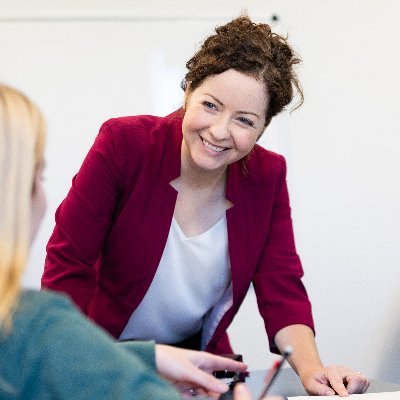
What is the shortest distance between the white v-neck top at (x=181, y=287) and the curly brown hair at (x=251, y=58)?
12.2 inches

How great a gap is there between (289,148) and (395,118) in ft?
1.33

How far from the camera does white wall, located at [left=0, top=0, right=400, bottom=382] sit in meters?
2.71

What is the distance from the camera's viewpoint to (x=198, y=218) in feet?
5.75

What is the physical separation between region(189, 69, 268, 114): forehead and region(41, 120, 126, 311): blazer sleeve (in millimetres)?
238

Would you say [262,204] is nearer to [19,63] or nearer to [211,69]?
[211,69]

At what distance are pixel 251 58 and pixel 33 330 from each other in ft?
2.99

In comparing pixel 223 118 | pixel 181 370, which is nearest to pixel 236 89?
pixel 223 118

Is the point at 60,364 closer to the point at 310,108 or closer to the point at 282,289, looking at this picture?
the point at 282,289

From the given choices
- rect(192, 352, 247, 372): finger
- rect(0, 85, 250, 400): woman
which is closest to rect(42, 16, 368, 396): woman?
rect(192, 352, 247, 372): finger

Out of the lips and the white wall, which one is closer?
the lips

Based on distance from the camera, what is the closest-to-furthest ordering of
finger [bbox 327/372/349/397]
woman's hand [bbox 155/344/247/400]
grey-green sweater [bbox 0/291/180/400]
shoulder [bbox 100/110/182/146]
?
grey-green sweater [bbox 0/291/180/400]
woman's hand [bbox 155/344/247/400]
finger [bbox 327/372/349/397]
shoulder [bbox 100/110/182/146]

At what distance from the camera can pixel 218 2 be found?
2.79m

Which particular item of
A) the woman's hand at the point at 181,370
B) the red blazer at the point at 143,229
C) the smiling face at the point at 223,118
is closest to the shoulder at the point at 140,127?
the red blazer at the point at 143,229

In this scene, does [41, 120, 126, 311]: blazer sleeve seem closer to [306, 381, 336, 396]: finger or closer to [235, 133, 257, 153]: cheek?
[235, 133, 257, 153]: cheek
